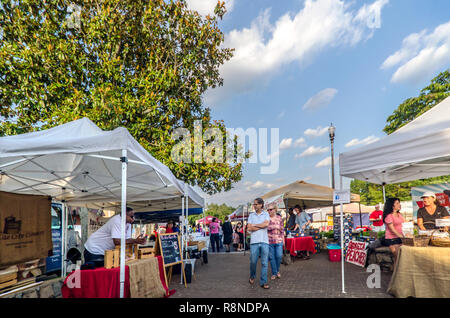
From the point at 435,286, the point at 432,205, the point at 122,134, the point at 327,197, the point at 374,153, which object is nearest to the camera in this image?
the point at 122,134

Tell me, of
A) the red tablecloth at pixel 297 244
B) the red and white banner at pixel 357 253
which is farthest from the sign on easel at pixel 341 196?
the red tablecloth at pixel 297 244

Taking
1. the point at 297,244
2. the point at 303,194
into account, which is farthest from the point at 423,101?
the point at 297,244

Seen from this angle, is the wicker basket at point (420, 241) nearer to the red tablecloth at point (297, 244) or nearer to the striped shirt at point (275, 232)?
the striped shirt at point (275, 232)

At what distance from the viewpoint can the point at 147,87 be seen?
10.2 m

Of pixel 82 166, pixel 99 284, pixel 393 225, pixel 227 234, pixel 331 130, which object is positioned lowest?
pixel 227 234

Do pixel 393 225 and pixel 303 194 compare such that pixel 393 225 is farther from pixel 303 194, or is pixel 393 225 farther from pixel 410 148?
pixel 303 194

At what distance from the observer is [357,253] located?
8.91 metres

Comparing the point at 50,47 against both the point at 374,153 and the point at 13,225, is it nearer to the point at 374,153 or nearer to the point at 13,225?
the point at 13,225

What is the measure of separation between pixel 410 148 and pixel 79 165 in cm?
627

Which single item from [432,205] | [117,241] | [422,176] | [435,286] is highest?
[422,176]

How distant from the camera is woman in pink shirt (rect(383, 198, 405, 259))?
5859 millimetres
